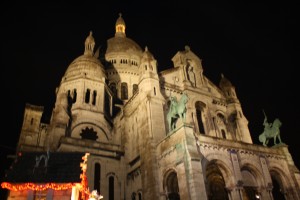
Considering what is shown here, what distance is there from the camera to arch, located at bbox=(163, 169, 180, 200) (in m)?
25.7

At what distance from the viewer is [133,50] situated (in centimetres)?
5806

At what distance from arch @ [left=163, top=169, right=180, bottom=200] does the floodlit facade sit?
9 cm

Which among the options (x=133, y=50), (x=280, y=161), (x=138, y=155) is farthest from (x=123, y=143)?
(x=133, y=50)

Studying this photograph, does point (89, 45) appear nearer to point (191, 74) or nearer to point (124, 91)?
point (124, 91)

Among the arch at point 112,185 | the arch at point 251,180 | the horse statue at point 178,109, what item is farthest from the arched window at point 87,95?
the arch at point 251,180

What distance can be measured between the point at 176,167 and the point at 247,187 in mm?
8177

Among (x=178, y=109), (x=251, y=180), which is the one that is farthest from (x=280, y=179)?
(x=178, y=109)

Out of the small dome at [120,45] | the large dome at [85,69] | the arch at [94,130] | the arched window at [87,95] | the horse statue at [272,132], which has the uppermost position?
the small dome at [120,45]

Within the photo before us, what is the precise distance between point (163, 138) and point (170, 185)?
4.85 m

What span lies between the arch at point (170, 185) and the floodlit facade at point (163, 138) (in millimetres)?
89

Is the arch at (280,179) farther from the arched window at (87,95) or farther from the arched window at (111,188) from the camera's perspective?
the arched window at (87,95)

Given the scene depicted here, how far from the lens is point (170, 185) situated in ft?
85.3

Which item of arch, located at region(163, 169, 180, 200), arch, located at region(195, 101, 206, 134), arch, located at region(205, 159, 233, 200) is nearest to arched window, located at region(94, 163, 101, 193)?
arch, located at region(163, 169, 180, 200)

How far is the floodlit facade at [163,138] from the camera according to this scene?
25.3m
